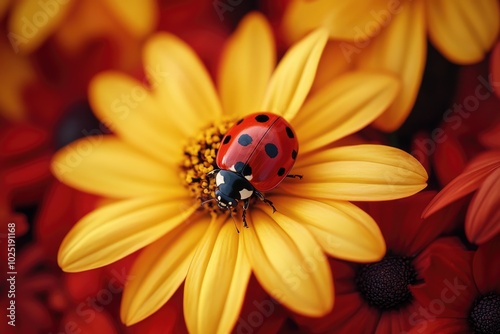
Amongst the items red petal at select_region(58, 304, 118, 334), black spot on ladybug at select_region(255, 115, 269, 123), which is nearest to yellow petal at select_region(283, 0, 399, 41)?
black spot on ladybug at select_region(255, 115, 269, 123)

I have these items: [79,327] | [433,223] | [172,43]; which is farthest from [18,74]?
[433,223]

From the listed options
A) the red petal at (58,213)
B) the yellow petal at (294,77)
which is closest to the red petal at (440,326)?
the yellow petal at (294,77)

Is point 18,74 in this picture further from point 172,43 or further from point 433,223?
point 433,223

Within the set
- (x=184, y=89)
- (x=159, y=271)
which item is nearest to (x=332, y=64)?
(x=184, y=89)

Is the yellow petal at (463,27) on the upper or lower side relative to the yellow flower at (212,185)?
upper

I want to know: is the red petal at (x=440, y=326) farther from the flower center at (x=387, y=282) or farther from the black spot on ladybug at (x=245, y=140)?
the black spot on ladybug at (x=245, y=140)

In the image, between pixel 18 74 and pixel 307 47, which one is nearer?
pixel 307 47
